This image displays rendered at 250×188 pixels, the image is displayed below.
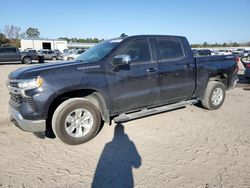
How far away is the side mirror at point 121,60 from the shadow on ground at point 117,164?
56.9 inches

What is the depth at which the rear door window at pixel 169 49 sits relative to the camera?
5.30m

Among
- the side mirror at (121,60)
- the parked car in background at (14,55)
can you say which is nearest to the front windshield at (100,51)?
the side mirror at (121,60)

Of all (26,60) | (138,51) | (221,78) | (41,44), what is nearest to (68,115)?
(138,51)

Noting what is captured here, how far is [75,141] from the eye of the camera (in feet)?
14.2

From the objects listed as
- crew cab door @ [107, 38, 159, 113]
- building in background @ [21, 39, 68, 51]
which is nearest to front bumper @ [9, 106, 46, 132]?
crew cab door @ [107, 38, 159, 113]

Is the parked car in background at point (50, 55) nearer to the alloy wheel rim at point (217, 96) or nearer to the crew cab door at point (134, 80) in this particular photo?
the alloy wheel rim at point (217, 96)

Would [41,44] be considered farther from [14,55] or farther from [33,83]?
[33,83]

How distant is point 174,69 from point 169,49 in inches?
19.4

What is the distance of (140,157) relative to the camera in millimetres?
3848

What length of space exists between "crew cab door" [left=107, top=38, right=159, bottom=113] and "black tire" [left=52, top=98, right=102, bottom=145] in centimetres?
45

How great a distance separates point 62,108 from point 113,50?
149cm

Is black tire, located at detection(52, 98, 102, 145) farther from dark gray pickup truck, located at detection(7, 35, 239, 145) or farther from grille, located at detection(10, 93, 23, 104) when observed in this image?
grille, located at detection(10, 93, 23, 104)

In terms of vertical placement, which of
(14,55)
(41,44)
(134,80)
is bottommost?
(134,80)

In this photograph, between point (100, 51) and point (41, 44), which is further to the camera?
point (41, 44)
